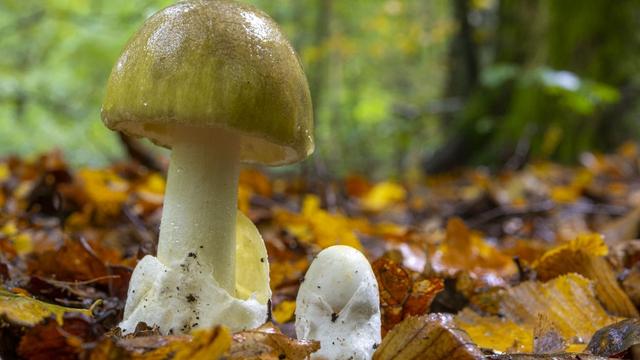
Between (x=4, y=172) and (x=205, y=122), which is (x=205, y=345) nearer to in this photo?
(x=205, y=122)

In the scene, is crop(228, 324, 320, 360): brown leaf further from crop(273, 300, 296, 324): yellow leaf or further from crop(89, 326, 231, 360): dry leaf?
crop(273, 300, 296, 324): yellow leaf

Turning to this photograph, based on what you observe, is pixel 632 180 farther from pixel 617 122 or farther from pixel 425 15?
pixel 425 15

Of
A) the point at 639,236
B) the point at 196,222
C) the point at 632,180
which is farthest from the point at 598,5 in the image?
the point at 196,222

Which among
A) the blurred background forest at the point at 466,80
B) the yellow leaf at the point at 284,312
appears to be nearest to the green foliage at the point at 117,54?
the blurred background forest at the point at 466,80

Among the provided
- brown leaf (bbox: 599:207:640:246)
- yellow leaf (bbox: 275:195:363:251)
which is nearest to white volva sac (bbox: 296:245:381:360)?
yellow leaf (bbox: 275:195:363:251)

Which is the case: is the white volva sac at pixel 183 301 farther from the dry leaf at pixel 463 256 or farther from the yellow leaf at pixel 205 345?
the dry leaf at pixel 463 256

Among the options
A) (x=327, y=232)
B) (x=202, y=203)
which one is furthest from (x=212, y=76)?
(x=327, y=232)

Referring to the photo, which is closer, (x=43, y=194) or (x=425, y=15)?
(x=43, y=194)
